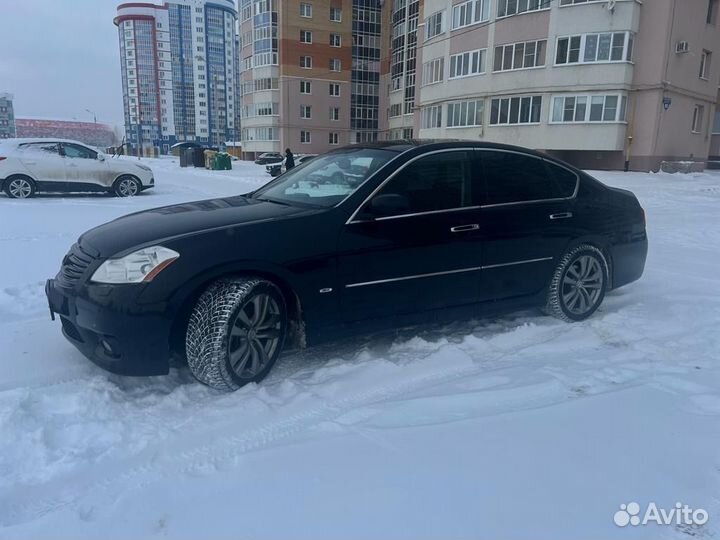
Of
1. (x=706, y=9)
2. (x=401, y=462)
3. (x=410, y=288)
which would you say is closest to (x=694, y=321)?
(x=410, y=288)

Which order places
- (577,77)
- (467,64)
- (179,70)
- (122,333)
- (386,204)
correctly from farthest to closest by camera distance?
(179,70) → (467,64) → (577,77) → (386,204) → (122,333)

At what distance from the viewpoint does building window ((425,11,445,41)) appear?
34.2 meters

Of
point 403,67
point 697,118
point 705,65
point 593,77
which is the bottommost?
point 697,118

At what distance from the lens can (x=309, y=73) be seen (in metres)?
54.1

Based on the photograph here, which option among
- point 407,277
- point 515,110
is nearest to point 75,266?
point 407,277

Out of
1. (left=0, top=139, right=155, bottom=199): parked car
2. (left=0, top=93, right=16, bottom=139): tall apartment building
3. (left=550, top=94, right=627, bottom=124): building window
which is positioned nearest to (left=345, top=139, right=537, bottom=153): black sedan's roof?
(left=0, top=139, right=155, bottom=199): parked car

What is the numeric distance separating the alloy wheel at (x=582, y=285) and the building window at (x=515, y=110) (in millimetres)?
25737

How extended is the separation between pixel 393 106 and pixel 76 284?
176 feet

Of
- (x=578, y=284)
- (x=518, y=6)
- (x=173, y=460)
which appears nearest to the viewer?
(x=173, y=460)

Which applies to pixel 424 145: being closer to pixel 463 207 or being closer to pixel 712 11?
pixel 463 207

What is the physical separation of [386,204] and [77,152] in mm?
12617

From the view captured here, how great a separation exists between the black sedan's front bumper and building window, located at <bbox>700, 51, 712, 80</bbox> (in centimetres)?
3513

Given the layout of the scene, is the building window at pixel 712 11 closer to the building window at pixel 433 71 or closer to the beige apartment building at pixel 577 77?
the beige apartment building at pixel 577 77

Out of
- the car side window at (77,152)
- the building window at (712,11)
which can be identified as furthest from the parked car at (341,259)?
the building window at (712,11)
